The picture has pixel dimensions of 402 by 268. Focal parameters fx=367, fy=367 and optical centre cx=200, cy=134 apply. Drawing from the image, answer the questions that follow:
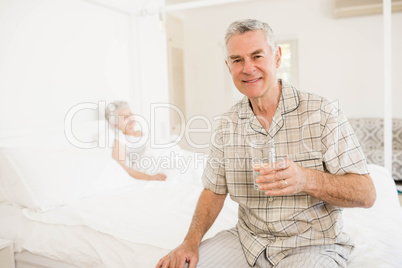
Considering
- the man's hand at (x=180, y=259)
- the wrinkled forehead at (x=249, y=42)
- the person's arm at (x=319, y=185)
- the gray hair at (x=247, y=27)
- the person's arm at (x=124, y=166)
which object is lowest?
the man's hand at (x=180, y=259)

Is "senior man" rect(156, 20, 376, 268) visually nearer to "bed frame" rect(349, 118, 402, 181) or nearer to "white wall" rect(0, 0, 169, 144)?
"white wall" rect(0, 0, 169, 144)

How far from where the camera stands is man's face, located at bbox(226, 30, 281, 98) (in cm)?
134

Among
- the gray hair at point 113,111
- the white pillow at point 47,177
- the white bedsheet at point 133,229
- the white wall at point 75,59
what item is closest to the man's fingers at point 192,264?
the white bedsheet at point 133,229

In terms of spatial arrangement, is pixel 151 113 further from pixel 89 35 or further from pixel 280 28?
pixel 280 28

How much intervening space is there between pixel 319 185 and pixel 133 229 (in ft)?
3.22

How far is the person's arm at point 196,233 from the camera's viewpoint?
4.17 feet

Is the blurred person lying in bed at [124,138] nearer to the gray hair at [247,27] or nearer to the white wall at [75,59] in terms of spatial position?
the white wall at [75,59]

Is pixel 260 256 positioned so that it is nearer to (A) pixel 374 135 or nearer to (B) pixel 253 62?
(B) pixel 253 62

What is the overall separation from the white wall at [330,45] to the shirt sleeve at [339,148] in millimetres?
4316

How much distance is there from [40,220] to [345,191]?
59.6 inches

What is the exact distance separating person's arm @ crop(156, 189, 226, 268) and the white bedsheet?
22 centimetres

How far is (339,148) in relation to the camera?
1.19 meters

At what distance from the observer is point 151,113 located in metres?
3.86

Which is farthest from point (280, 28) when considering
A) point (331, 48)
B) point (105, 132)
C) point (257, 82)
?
point (257, 82)
